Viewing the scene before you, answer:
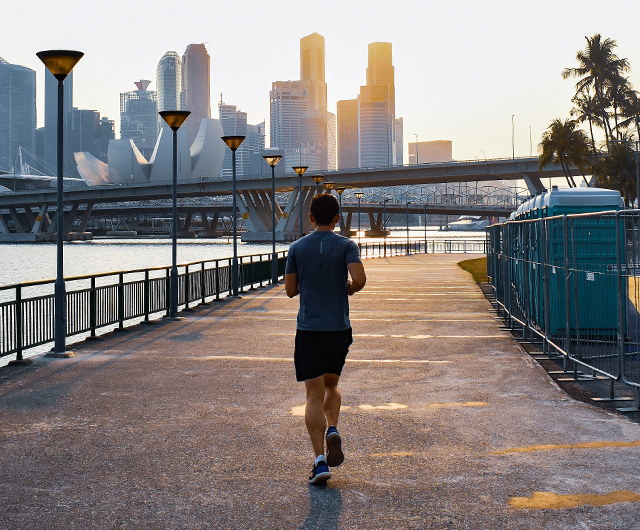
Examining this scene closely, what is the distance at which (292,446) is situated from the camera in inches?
259

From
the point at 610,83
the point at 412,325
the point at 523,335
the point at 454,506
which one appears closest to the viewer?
the point at 454,506

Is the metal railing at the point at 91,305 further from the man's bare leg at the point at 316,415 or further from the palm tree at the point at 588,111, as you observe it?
the palm tree at the point at 588,111

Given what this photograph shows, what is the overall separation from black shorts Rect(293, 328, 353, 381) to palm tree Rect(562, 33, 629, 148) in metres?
73.6

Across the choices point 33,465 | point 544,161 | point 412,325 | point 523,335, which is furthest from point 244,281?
point 544,161

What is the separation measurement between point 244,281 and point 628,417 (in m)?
19.0

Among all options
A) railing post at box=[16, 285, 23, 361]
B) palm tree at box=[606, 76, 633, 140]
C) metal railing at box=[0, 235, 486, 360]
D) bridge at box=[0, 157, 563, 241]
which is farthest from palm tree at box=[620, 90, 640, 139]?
Result: railing post at box=[16, 285, 23, 361]

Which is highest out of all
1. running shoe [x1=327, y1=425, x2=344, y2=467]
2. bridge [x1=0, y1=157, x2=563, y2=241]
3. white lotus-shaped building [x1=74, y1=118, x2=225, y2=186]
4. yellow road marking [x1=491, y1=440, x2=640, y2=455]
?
white lotus-shaped building [x1=74, y1=118, x2=225, y2=186]

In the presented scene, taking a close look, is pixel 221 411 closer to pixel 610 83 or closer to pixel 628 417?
pixel 628 417

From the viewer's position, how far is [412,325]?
606 inches

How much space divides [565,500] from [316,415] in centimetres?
173

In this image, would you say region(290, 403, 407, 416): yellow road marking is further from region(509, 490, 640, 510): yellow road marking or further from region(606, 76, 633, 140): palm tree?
region(606, 76, 633, 140): palm tree

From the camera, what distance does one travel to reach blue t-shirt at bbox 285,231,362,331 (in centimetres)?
559

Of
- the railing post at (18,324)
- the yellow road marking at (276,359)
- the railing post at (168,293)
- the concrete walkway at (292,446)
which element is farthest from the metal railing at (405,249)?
the concrete walkway at (292,446)

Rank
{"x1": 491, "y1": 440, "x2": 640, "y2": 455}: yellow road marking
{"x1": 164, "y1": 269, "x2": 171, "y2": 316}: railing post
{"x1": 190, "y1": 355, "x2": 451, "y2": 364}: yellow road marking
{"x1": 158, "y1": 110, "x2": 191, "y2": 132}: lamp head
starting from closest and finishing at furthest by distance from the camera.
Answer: {"x1": 491, "y1": 440, "x2": 640, "y2": 455}: yellow road marking < {"x1": 190, "y1": 355, "x2": 451, "y2": 364}: yellow road marking < {"x1": 164, "y1": 269, "x2": 171, "y2": 316}: railing post < {"x1": 158, "y1": 110, "x2": 191, "y2": 132}: lamp head
